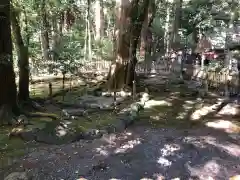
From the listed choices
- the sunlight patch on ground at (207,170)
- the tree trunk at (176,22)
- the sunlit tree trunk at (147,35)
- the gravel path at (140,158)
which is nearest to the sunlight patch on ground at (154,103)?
the gravel path at (140,158)

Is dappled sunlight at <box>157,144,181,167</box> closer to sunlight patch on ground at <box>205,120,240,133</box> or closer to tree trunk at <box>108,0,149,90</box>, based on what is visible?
sunlight patch on ground at <box>205,120,240,133</box>

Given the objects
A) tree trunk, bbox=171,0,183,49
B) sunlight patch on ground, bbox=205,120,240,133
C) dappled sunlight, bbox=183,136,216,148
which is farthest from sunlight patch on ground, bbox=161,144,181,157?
tree trunk, bbox=171,0,183,49

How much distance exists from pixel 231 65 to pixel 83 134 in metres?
7.39

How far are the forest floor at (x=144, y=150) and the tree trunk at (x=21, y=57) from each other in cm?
94

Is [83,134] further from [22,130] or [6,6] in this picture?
[6,6]

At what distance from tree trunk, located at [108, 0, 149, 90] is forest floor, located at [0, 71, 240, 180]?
2.93m

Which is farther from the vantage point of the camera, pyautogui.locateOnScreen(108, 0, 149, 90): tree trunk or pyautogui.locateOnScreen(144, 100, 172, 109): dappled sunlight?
pyautogui.locateOnScreen(108, 0, 149, 90): tree trunk

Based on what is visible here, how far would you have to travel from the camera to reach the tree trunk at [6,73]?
324 inches

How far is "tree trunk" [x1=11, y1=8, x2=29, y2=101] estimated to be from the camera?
961 centimetres

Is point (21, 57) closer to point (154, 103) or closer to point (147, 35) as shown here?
point (154, 103)

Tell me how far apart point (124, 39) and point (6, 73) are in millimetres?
6043

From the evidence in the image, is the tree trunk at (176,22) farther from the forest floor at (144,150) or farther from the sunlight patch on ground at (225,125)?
the sunlight patch on ground at (225,125)

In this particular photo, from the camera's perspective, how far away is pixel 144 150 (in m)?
7.35

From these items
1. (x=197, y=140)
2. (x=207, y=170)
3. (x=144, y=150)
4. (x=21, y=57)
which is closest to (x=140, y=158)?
(x=144, y=150)
